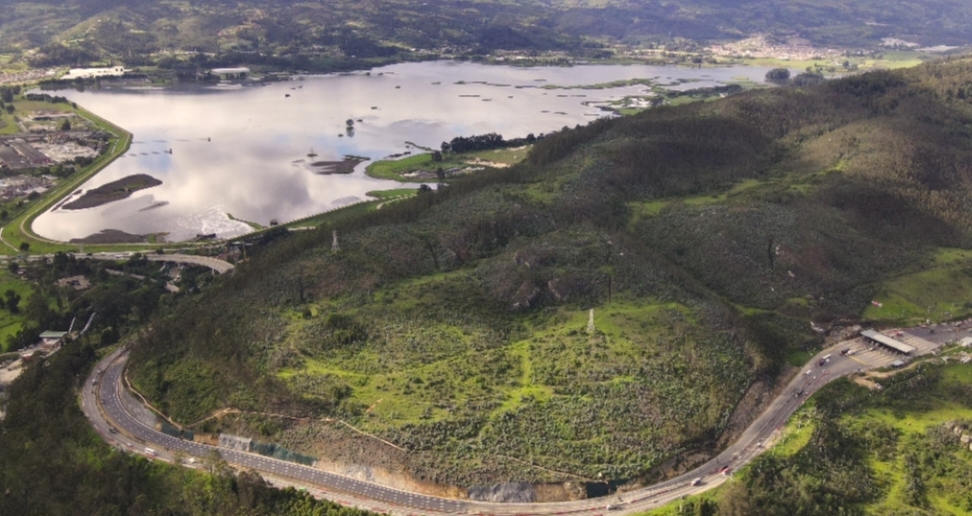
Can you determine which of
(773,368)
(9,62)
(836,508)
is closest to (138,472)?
(836,508)

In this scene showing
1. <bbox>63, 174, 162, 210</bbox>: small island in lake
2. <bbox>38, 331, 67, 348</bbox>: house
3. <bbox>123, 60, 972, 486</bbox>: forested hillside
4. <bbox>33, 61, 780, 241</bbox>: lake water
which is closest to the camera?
<bbox>123, 60, 972, 486</bbox>: forested hillside

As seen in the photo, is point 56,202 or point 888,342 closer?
point 888,342

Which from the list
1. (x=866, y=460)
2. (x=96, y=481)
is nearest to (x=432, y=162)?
(x=96, y=481)

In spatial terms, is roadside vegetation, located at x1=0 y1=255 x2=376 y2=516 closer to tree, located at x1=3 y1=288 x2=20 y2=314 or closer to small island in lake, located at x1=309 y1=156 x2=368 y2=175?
tree, located at x1=3 y1=288 x2=20 y2=314

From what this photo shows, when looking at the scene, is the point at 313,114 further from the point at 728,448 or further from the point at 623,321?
the point at 728,448

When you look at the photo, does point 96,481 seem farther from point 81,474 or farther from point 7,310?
point 7,310

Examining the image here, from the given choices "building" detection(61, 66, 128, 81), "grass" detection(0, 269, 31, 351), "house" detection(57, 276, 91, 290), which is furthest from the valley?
"building" detection(61, 66, 128, 81)
